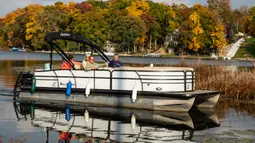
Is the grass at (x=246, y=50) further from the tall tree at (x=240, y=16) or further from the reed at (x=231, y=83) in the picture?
the reed at (x=231, y=83)

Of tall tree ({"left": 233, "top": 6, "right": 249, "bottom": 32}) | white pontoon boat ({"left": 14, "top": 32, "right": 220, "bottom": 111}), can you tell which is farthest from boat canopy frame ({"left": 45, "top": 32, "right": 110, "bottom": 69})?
tall tree ({"left": 233, "top": 6, "right": 249, "bottom": 32})

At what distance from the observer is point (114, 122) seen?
16.7 metres

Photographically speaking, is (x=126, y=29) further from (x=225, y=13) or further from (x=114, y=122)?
Result: (x=114, y=122)

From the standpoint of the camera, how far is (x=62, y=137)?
14039mm

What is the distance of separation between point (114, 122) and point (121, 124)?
455mm

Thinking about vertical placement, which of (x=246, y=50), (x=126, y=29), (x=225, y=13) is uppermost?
(x=225, y=13)

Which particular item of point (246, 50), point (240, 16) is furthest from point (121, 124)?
point (240, 16)

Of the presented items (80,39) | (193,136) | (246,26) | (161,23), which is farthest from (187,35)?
(193,136)

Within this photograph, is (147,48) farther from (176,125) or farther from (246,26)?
(176,125)

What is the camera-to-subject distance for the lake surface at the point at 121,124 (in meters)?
14.1

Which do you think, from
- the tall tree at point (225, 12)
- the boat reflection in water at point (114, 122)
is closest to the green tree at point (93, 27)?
the tall tree at point (225, 12)

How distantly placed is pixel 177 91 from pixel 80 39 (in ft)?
19.9

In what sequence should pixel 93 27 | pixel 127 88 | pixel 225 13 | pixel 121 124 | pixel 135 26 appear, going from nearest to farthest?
pixel 121 124 < pixel 127 88 < pixel 135 26 < pixel 93 27 < pixel 225 13

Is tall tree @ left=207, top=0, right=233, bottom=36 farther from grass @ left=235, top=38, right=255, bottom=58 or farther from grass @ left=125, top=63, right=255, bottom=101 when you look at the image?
grass @ left=125, top=63, right=255, bottom=101
